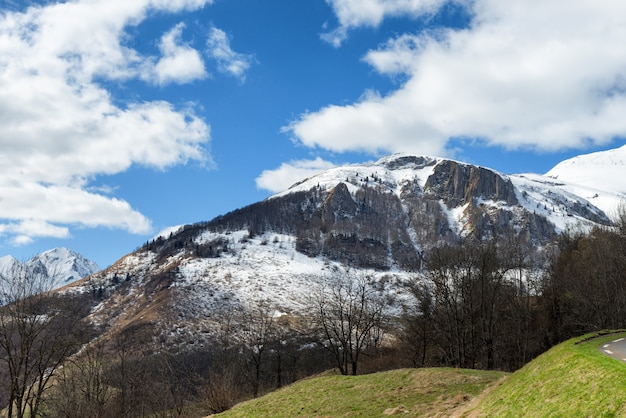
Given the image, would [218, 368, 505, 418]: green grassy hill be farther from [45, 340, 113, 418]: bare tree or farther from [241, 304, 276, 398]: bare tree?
[241, 304, 276, 398]: bare tree

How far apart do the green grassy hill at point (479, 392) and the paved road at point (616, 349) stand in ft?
1.32

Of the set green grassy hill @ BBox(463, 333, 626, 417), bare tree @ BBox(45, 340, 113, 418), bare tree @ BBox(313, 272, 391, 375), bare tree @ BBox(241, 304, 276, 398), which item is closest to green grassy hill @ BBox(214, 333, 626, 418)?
green grassy hill @ BBox(463, 333, 626, 417)

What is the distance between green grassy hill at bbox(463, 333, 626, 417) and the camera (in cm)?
1312

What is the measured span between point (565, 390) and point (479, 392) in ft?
35.5

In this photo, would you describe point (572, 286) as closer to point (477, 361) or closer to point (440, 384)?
point (477, 361)

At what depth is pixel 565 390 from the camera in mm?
15242

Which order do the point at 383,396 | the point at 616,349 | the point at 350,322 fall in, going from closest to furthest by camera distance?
the point at 616,349 → the point at 383,396 → the point at 350,322

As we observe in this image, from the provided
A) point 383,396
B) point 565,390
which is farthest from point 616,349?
point 383,396

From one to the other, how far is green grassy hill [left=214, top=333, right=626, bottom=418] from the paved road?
40 centimetres

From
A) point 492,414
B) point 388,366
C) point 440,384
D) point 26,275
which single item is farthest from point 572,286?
point 26,275

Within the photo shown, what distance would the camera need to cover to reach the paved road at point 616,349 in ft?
57.5

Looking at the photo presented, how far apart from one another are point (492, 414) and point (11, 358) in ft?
94.6

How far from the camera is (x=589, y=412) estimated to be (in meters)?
12.9

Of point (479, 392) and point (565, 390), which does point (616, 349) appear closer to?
point (565, 390)
